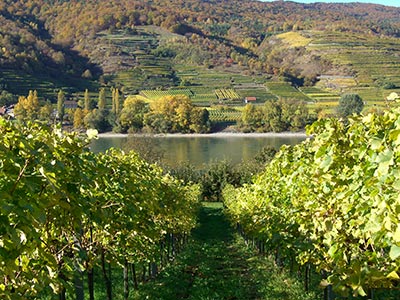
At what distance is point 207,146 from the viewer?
75938 millimetres

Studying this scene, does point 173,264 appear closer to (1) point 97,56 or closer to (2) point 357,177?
(2) point 357,177

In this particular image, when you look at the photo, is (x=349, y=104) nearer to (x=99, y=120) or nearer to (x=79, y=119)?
(x=99, y=120)

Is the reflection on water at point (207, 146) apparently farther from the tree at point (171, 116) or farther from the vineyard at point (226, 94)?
the vineyard at point (226, 94)

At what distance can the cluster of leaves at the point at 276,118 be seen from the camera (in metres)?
92.0

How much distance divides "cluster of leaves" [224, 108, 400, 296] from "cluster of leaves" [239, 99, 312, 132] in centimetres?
8516

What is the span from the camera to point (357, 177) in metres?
4.05

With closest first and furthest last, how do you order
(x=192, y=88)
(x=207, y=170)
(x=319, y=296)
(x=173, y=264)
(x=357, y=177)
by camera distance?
(x=357, y=177)
(x=319, y=296)
(x=173, y=264)
(x=207, y=170)
(x=192, y=88)

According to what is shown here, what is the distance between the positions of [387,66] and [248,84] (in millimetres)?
38770

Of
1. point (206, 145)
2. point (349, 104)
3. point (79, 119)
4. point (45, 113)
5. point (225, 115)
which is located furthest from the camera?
point (225, 115)

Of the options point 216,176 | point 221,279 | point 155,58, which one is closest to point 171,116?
point 216,176

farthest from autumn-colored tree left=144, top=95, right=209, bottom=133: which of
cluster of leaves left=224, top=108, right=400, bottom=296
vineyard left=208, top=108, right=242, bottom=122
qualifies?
cluster of leaves left=224, top=108, right=400, bottom=296

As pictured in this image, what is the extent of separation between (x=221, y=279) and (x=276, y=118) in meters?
82.6

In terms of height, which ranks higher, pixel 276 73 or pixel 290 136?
pixel 276 73

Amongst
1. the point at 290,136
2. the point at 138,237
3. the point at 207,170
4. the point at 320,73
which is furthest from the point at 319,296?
the point at 320,73
